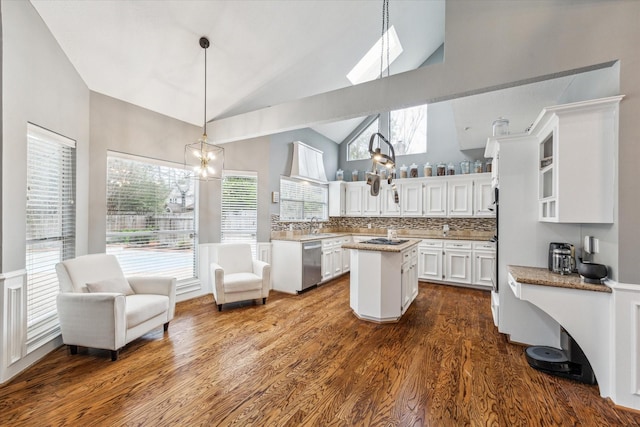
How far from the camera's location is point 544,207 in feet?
8.94

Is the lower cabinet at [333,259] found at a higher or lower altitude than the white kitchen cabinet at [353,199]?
lower

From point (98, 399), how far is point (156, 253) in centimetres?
227

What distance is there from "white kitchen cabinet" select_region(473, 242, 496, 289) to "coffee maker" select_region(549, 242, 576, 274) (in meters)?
2.54

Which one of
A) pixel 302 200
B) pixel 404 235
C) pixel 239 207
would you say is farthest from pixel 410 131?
pixel 239 207

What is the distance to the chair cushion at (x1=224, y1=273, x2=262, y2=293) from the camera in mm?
3881

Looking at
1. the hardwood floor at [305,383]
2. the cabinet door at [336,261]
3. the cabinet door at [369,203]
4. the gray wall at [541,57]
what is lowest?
the hardwood floor at [305,383]

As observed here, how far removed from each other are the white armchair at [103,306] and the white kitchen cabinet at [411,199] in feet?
15.7

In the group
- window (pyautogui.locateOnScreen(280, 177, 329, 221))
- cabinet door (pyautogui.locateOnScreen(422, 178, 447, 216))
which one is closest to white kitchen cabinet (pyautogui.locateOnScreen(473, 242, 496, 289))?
cabinet door (pyautogui.locateOnScreen(422, 178, 447, 216))

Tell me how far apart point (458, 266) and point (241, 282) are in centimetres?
399

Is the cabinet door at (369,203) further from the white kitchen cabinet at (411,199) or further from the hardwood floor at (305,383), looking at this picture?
the hardwood floor at (305,383)

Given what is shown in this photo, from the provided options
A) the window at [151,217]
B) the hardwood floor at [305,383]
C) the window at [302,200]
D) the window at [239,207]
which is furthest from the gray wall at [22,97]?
the window at [302,200]

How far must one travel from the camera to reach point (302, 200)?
247 inches

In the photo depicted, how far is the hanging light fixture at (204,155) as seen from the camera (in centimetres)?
306

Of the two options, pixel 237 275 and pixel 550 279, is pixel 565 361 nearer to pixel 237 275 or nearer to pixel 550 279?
pixel 550 279
